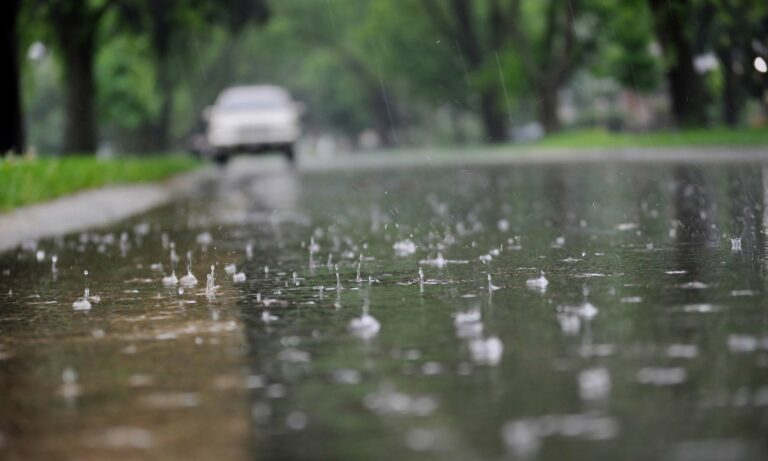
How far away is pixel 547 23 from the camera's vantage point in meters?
61.9

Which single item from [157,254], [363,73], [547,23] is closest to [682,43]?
[547,23]

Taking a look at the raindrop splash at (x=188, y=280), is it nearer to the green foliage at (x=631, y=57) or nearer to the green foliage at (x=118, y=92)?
the green foliage at (x=118, y=92)

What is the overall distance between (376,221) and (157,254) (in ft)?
13.5

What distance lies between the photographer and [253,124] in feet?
141

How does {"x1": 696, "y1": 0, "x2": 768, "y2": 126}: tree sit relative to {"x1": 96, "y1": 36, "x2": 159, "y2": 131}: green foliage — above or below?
below

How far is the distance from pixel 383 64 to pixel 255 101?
4044 cm

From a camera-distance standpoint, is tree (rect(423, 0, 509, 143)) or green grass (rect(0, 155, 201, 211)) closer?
green grass (rect(0, 155, 201, 211))

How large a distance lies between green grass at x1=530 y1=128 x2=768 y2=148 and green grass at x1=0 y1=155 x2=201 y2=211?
531 inches

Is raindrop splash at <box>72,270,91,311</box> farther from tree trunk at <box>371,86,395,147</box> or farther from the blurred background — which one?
tree trunk at <box>371,86,395,147</box>

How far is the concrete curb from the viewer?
1704cm

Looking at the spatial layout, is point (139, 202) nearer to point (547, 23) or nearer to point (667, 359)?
point (667, 359)

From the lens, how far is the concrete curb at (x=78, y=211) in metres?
17.0

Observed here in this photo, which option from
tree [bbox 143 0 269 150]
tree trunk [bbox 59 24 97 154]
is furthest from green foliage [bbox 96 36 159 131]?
tree trunk [bbox 59 24 97 154]

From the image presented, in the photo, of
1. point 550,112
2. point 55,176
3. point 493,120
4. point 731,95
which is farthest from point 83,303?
point 493,120
